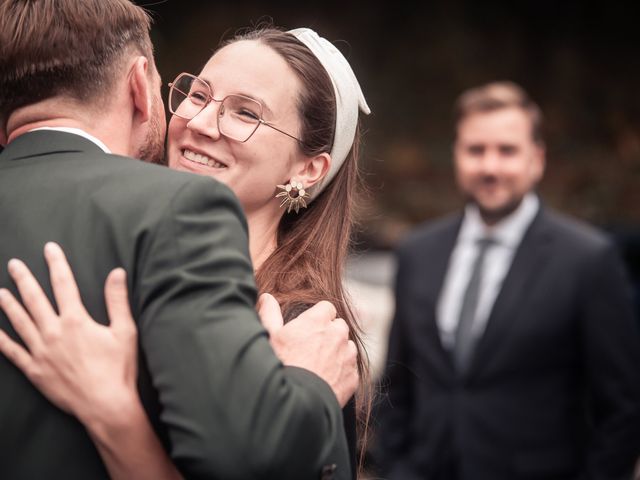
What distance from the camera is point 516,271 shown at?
15.7 ft

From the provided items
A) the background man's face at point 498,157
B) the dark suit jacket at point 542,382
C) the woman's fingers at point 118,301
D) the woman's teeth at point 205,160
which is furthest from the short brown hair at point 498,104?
the woman's fingers at point 118,301

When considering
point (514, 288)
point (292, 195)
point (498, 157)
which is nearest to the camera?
point (292, 195)

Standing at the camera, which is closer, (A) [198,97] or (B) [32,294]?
(B) [32,294]

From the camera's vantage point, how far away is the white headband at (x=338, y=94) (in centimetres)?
277

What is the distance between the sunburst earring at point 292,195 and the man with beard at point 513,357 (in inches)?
82.8

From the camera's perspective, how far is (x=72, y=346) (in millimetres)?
1855

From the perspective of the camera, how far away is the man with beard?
453cm

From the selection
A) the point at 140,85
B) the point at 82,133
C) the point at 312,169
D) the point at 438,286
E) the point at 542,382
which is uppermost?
the point at 140,85

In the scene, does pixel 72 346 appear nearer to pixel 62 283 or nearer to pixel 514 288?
pixel 62 283

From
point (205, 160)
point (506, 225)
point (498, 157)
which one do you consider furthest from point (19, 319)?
point (498, 157)

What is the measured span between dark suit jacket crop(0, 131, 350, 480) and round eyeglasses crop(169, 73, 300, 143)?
0.61 metres

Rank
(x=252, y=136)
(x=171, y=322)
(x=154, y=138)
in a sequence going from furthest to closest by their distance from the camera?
(x=252, y=136) < (x=154, y=138) < (x=171, y=322)

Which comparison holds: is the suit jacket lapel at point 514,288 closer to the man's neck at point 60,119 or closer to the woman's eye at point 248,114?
the woman's eye at point 248,114

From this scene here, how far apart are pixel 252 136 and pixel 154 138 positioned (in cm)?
35
